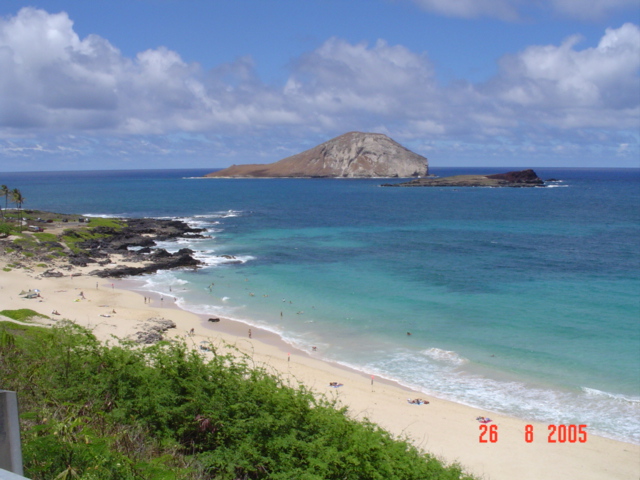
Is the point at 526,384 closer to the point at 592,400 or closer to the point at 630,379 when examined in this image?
the point at 592,400

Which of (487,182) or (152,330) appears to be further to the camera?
(487,182)

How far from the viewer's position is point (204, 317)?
34094mm

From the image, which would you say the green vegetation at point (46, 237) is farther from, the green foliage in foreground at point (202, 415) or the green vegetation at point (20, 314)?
the green foliage in foreground at point (202, 415)

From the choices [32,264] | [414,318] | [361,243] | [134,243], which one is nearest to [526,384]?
[414,318]

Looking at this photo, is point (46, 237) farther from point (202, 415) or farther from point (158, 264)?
point (202, 415)

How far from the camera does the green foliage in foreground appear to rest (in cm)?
→ 1066

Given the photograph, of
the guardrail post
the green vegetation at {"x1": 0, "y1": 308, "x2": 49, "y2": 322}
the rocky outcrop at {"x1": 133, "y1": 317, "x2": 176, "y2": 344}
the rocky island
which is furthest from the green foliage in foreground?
the rocky island

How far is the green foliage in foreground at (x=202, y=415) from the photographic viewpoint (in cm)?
1066

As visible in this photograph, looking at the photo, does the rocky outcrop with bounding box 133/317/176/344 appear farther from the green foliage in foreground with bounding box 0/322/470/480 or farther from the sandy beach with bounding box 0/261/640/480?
the green foliage in foreground with bounding box 0/322/470/480

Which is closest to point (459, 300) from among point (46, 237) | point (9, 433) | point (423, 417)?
point (423, 417)

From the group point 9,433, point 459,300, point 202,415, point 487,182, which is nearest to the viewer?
point 9,433

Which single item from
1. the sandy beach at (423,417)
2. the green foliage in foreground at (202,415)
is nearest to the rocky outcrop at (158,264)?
the sandy beach at (423,417)

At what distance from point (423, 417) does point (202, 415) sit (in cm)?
1201

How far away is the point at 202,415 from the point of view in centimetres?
1188
